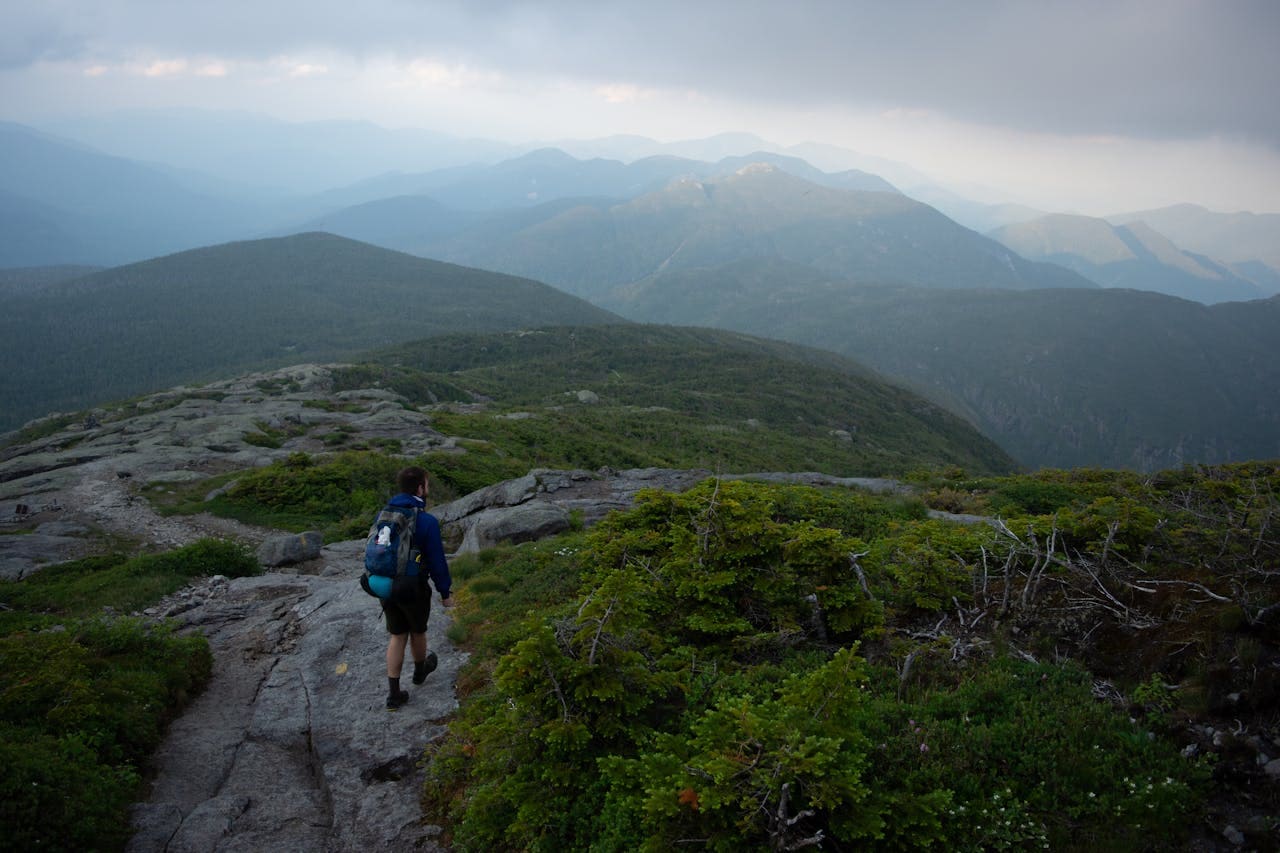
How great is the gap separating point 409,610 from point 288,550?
33.6ft

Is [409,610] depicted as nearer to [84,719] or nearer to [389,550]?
[389,550]

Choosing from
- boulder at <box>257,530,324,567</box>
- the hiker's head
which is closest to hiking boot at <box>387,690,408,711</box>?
the hiker's head

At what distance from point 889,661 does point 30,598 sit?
15938 mm

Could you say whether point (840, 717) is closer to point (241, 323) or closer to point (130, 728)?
point (130, 728)

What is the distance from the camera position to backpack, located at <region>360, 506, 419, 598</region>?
7.34 m

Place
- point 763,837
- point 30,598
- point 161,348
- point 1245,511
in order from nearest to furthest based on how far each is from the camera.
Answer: point 763,837, point 1245,511, point 30,598, point 161,348

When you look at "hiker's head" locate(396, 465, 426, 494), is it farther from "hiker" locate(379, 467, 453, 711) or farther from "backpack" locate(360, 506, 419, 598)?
"backpack" locate(360, 506, 419, 598)

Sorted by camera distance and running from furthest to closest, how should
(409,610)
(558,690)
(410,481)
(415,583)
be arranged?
(410,481) → (409,610) → (415,583) → (558,690)

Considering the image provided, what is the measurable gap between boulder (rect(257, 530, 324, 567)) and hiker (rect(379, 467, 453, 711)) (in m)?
9.65

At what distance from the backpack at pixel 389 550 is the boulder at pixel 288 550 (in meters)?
10.00

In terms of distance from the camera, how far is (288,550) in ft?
51.4

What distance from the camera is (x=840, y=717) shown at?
458 centimetres

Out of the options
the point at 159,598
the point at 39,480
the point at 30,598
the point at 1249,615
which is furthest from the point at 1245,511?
the point at 39,480

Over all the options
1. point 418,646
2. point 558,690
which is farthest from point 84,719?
point 558,690
